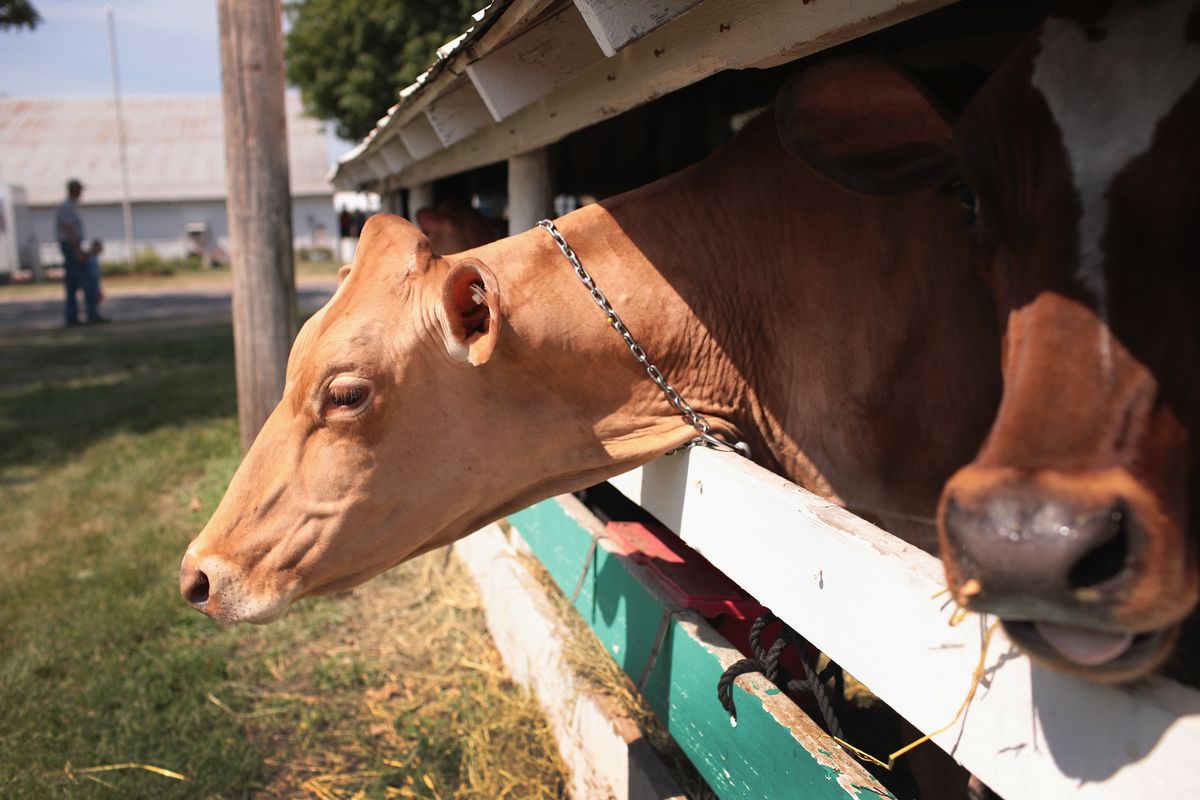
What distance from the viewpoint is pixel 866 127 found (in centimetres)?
209

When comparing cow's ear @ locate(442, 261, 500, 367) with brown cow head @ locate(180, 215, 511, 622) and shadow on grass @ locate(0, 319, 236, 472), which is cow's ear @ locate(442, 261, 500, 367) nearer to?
brown cow head @ locate(180, 215, 511, 622)

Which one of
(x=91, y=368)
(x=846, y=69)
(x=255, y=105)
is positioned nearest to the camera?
(x=846, y=69)

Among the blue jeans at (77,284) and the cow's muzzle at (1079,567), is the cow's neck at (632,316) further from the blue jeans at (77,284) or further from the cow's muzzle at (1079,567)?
the blue jeans at (77,284)

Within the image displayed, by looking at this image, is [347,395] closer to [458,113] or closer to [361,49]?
[458,113]

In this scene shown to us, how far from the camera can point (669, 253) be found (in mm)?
2498

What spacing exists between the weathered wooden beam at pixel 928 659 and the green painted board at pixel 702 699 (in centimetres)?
22

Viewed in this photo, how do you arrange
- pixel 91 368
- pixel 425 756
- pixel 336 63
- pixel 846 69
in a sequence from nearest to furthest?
pixel 846 69 < pixel 425 756 < pixel 91 368 < pixel 336 63

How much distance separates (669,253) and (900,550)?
3.86 ft

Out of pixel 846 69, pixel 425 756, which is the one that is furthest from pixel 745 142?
pixel 425 756

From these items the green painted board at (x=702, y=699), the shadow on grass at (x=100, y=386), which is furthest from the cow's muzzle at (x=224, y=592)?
the shadow on grass at (x=100, y=386)

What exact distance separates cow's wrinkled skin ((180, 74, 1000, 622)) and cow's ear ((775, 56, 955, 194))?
0.80 ft

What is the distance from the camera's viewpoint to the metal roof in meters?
40.4

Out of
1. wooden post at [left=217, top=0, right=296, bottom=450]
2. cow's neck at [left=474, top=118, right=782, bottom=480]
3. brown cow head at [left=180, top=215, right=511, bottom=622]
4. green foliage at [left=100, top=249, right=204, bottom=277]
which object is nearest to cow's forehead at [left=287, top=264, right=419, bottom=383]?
brown cow head at [left=180, top=215, right=511, bottom=622]

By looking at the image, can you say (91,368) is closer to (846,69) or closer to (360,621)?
(360,621)
